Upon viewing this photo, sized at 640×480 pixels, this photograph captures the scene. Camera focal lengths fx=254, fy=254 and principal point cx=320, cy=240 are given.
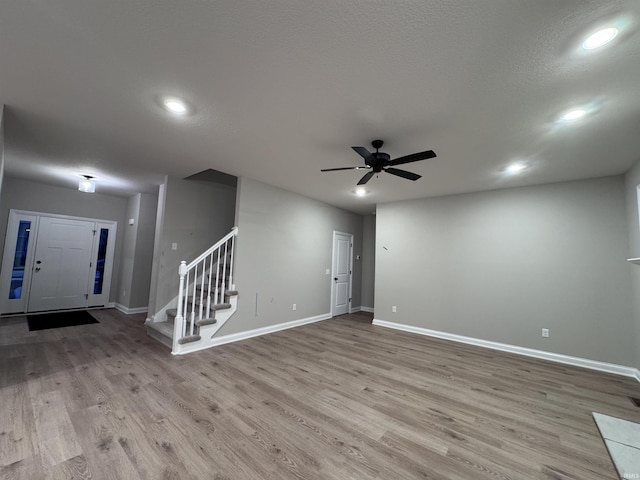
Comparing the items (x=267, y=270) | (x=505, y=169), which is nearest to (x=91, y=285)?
(x=267, y=270)

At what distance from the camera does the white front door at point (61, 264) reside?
18.4ft

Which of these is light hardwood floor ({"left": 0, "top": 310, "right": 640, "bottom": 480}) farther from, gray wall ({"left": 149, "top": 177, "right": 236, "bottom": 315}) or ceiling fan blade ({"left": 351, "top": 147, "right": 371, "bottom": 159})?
ceiling fan blade ({"left": 351, "top": 147, "right": 371, "bottom": 159})

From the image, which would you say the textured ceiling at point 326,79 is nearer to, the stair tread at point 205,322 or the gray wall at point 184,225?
the gray wall at point 184,225

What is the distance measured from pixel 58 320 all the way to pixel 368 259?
7.13 m

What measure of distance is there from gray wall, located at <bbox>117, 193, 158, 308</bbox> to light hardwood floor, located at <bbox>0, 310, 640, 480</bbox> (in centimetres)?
202

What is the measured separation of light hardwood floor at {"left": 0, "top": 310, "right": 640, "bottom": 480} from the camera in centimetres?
171

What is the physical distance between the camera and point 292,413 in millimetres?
2293

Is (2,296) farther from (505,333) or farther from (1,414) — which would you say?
(505,333)

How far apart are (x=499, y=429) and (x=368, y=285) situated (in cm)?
520

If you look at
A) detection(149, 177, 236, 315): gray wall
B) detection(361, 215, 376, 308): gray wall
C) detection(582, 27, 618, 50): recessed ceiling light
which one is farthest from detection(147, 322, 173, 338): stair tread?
detection(582, 27, 618, 50): recessed ceiling light

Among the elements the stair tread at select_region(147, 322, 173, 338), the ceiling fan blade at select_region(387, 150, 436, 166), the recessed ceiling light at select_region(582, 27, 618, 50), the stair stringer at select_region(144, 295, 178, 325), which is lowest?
the stair tread at select_region(147, 322, 173, 338)

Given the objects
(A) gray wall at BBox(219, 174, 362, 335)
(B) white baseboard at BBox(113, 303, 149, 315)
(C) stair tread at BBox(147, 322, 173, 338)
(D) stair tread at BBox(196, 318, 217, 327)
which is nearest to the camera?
(D) stair tread at BBox(196, 318, 217, 327)

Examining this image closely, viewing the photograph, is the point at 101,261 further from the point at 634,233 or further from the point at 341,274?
the point at 634,233

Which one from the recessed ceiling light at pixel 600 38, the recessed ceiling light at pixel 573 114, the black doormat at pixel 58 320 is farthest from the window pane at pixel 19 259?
the recessed ceiling light at pixel 573 114
